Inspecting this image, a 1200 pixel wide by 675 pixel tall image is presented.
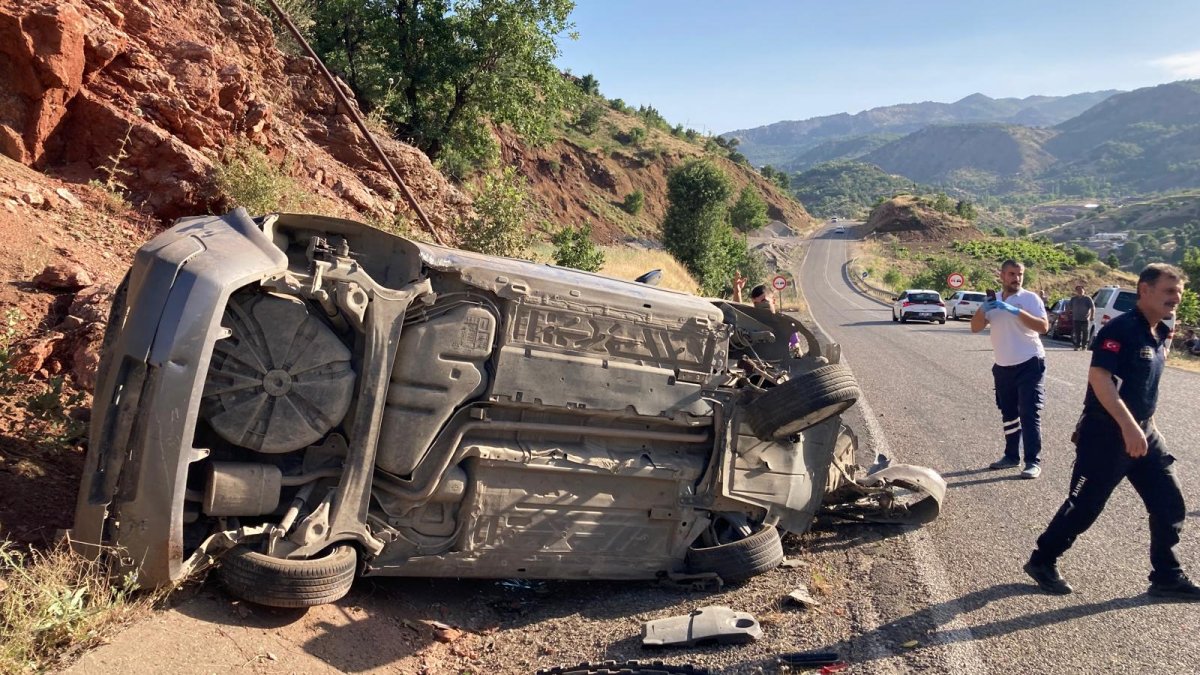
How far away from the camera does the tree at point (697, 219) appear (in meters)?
36.2

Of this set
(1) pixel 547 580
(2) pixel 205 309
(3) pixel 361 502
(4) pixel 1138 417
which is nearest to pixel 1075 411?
(4) pixel 1138 417

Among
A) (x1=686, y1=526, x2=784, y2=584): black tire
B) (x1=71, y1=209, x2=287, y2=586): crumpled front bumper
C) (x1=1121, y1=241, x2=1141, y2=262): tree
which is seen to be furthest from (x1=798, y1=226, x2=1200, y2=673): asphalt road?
(x1=1121, y1=241, x2=1141, y2=262): tree

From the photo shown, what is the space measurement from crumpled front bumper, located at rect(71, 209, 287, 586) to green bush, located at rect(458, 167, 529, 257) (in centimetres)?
949

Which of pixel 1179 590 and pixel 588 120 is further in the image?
pixel 588 120

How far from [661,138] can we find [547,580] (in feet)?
268

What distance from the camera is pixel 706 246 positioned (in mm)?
36344

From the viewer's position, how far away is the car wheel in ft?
14.9

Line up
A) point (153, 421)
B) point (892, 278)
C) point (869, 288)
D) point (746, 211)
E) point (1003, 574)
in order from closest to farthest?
point (153, 421)
point (1003, 574)
point (869, 288)
point (892, 278)
point (746, 211)

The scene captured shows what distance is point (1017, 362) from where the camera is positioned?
23.0 feet

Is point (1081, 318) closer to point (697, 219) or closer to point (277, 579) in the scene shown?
point (277, 579)

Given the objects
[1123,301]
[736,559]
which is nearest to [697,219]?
[1123,301]

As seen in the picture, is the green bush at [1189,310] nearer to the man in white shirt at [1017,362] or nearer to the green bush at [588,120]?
the man in white shirt at [1017,362]

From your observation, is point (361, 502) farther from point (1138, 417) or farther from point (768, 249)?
point (768, 249)

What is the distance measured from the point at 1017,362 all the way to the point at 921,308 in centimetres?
2265
